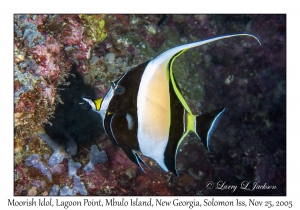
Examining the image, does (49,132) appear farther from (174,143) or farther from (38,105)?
(174,143)

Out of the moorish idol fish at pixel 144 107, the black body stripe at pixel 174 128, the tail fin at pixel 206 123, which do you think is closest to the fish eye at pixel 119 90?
the moorish idol fish at pixel 144 107

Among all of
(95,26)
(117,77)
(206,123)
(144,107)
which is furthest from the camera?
(117,77)

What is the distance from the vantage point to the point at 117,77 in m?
2.97

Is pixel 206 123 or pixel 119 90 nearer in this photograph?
pixel 119 90

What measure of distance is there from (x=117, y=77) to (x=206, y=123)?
1.76 metres

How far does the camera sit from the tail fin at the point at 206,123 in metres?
1.44

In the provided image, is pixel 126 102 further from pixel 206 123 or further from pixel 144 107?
pixel 206 123

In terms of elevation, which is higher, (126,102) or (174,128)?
(126,102)

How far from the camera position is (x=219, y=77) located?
426 cm

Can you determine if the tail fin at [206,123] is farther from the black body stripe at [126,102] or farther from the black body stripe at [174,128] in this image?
the black body stripe at [126,102]

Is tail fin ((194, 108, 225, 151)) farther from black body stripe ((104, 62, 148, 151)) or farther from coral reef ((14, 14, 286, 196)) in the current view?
coral reef ((14, 14, 286, 196))

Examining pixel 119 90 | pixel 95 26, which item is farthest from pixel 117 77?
pixel 119 90

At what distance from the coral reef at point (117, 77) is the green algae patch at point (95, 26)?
0.01m

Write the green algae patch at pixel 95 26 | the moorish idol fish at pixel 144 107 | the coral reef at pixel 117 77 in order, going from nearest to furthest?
the moorish idol fish at pixel 144 107 < the coral reef at pixel 117 77 < the green algae patch at pixel 95 26
